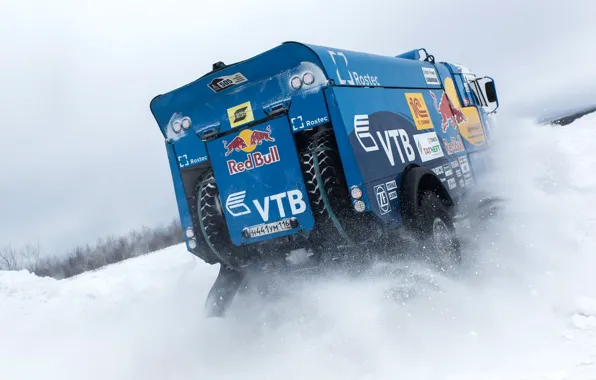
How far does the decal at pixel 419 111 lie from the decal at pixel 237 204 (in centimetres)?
243

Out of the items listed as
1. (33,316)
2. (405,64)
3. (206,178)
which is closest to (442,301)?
→ (206,178)

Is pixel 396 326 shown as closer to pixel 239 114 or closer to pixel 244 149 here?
pixel 244 149

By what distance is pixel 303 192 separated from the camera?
5.27 m

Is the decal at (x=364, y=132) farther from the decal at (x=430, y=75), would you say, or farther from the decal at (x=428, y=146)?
the decal at (x=430, y=75)

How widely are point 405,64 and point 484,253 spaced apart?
2699 mm

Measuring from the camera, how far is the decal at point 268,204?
5320 mm

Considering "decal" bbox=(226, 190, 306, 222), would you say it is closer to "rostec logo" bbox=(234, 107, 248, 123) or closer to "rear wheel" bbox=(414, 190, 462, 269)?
"rostec logo" bbox=(234, 107, 248, 123)

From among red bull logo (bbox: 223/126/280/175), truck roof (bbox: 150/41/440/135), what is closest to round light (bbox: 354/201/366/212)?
red bull logo (bbox: 223/126/280/175)

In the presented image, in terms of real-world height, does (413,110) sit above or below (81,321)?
above

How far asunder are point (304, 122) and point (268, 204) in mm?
989

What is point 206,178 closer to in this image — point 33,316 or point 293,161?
point 293,161

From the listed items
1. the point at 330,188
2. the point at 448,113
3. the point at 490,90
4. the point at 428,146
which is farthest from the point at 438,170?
the point at 490,90

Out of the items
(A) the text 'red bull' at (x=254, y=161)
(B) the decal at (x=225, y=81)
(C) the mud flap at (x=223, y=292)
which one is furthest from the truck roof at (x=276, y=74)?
(C) the mud flap at (x=223, y=292)

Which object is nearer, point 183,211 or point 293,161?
point 293,161
